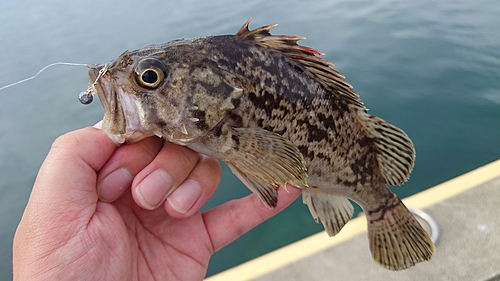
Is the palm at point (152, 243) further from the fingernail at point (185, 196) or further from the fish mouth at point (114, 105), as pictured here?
the fish mouth at point (114, 105)

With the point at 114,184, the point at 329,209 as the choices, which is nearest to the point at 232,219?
the point at 329,209

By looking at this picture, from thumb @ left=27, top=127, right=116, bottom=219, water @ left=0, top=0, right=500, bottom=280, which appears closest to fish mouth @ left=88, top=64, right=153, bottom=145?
thumb @ left=27, top=127, right=116, bottom=219

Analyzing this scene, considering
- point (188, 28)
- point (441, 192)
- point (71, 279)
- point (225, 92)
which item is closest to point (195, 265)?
point (71, 279)

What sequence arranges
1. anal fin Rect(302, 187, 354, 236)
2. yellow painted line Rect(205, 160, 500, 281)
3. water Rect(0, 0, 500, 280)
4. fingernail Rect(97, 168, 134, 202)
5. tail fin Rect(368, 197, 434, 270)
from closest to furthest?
fingernail Rect(97, 168, 134, 202) → anal fin Rect(302, 187, 354, 236) → tail fin Rect(368, 197, 434, 270) → yellow painted line Rect(205, 160, 500, 281) → water Rect(0, 0, 500, 280)

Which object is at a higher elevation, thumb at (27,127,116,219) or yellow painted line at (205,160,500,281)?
thumb at (27,127,116,219)

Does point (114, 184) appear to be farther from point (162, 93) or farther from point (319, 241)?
point (319, 241)

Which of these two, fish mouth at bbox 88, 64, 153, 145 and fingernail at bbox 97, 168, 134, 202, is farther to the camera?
fingernail at bbox 97, 168, 134, 202

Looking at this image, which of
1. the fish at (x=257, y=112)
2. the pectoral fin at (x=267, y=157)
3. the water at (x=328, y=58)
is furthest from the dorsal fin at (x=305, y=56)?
the water at (x=328, y=58)

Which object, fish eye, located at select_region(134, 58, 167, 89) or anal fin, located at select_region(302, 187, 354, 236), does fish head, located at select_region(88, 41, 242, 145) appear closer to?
fish eye, located at select_region(134, 58, 167, 89)
